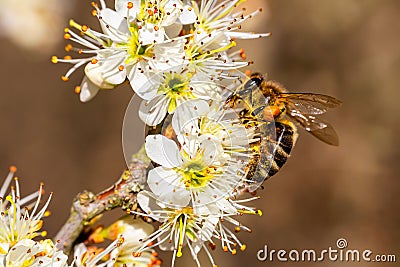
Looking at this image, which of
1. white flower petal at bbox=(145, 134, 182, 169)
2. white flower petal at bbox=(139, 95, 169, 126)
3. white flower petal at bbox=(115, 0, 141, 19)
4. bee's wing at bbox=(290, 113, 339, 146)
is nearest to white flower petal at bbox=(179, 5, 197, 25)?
white flower petal at bbox=(115, 0, 141, 19)

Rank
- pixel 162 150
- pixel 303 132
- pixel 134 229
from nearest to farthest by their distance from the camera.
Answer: pixel 162 150, pixel 134 229, pixel 303 132

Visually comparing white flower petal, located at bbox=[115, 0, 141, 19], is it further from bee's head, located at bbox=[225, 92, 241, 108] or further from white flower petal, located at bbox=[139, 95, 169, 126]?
bee's head, located at bbox=[225, 92, 241, 108]

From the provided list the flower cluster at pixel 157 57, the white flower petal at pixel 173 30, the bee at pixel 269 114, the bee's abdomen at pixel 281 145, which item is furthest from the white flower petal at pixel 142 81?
the bee's abdomen at pixel 281 145

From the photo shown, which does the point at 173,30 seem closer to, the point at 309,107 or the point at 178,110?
the point at 178,110

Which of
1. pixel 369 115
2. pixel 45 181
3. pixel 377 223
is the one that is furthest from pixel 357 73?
pixel 45 181

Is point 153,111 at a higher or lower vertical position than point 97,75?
lower

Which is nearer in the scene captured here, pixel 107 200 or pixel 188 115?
pixel 188 115

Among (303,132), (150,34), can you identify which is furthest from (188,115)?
(303,132)

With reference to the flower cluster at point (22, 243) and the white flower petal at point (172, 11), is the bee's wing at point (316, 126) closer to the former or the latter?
the white flower petal at point (172, 11)

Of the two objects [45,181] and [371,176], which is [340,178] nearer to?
[371,176]
